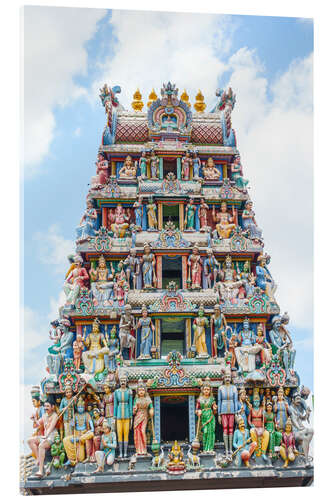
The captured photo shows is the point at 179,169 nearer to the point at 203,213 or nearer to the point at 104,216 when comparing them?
the point at 203,213

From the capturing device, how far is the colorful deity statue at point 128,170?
19672mm

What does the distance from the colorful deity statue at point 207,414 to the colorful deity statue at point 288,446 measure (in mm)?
1717

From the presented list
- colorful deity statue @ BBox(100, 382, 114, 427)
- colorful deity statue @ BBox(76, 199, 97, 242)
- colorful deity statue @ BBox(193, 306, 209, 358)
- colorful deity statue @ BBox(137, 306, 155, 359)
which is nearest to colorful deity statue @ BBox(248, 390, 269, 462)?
colorful deity statue @ BBox(193, 306, 209, 358)

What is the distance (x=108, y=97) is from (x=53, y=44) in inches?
214

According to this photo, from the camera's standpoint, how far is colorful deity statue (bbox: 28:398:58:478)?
14.4m

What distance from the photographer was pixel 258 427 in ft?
49.5

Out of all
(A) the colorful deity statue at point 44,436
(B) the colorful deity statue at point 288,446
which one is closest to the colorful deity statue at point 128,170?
(A) the colorful deity statue at point 44,436

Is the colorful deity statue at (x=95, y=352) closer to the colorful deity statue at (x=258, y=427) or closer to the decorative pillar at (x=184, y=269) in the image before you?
the decorative pillar at (x=184, y=269)

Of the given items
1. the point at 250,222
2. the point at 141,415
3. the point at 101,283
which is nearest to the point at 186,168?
the point at 250,222

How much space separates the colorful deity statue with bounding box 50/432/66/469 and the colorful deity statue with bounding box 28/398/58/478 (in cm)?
10

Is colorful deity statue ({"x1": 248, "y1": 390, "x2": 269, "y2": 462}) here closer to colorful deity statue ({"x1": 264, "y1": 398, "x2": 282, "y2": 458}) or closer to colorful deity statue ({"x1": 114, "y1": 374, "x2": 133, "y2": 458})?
colorful deity statue ({"x1": 264, "y1": 398, "x2": 282, "y2": 458})

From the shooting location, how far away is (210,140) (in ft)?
67.9

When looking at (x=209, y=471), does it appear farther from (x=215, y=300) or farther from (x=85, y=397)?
(x=215, y=300)

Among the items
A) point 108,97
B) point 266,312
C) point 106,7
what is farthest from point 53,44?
point 266,312
